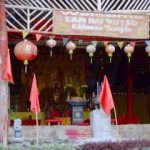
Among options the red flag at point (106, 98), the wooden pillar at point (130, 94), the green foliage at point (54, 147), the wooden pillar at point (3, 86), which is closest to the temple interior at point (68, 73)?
the wooden pillar at point (130, 94)

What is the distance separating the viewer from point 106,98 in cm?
1145

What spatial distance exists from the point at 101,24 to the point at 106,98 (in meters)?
1.71

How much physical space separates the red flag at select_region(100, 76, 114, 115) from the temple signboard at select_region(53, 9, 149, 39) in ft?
4.10

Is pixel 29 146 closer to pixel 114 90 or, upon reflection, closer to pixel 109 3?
pixel 109 3

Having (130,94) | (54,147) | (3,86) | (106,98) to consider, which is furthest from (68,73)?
(54,147)

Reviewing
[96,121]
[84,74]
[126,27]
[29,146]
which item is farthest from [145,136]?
[84,74]

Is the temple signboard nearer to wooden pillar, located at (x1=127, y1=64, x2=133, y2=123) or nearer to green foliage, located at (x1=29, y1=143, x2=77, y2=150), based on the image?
green foliage, located at (x1=29, y1=143, x2=77, y2=150)

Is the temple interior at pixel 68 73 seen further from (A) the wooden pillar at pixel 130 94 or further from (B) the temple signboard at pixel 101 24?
(B) the temple signboard at pixel 101 24

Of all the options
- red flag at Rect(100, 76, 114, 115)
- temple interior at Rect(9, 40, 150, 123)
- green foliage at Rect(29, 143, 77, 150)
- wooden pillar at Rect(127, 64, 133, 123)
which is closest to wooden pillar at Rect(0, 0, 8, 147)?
green foliage at Rect(29, 143, 77, 150)

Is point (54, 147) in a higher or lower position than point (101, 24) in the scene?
lower

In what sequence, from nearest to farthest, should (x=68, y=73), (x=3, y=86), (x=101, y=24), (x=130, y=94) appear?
(x=3, y=86), (x=101, y=24), (x=130, y=94), (x=68, y=73)

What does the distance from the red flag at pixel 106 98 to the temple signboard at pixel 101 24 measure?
1251 millimetres

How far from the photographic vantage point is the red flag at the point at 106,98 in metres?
11.4

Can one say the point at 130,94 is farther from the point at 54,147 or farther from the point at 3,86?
the point at 54,147
